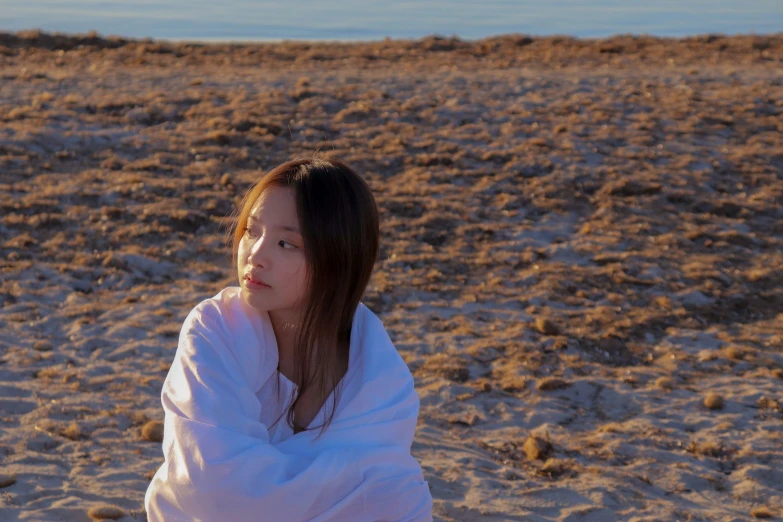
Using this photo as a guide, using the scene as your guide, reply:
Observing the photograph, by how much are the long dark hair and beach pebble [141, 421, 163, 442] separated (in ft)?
6.70

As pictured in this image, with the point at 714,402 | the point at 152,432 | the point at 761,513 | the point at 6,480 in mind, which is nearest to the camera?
the point at 6,480

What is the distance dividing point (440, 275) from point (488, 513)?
9.04 ft

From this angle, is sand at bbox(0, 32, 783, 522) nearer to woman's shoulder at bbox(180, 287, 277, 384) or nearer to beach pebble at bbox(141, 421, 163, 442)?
beach pebble at bbox(141, 421, 163, 442)

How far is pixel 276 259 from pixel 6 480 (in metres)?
2.00

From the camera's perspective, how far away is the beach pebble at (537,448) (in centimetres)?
414

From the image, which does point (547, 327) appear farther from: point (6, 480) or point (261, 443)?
point (261, 443)

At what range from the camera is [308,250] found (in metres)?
2.16

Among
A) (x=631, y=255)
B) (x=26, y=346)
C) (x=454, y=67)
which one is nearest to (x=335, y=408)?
(x=26, y=346)

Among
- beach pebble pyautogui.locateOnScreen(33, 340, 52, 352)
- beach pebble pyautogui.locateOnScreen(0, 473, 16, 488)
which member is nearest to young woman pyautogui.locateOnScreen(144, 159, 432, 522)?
beach pebble pyautogui.locateOnScreen(0, 473, 16, 488)

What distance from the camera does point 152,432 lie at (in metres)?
4.09

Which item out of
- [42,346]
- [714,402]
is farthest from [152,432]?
[714,402]

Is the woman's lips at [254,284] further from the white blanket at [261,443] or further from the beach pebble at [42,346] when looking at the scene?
the beach pebble at [42,346]

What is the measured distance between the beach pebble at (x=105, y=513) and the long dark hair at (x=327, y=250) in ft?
4.83

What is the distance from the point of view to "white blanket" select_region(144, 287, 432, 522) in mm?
1974
